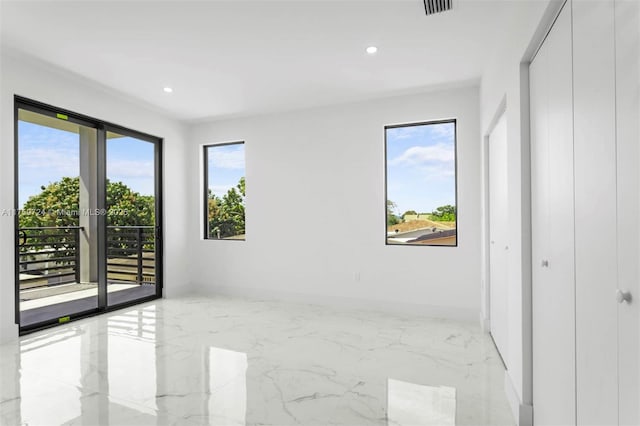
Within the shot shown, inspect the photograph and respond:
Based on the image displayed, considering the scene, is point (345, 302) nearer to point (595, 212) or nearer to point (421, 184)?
point (421, 184)

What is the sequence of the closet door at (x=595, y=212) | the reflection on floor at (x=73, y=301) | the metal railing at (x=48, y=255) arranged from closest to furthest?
the closet door at (x=595, y=212)
the metal railing at (x=48, y=255)
the reflection on floor at (x=73, y=301)

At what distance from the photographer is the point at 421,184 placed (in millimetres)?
4418

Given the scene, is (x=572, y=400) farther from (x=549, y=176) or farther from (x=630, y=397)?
(x=549, y=176)

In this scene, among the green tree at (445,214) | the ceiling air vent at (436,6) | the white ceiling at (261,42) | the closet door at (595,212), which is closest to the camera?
the closet door at (595,212)

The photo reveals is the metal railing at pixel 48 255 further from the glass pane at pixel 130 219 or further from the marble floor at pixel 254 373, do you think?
the marble floor at pixel 254 373

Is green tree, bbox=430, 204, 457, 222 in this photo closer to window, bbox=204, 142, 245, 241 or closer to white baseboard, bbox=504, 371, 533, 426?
white baseboard, bbox=504, 371, 533, 426

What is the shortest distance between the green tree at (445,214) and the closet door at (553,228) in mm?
2364

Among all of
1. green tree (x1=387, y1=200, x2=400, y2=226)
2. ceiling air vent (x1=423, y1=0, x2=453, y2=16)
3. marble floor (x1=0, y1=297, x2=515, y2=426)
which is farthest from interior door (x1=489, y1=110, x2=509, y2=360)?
green tree (x1=387, y1=200, x2=400, y2=226)

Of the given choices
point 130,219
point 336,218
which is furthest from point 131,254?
point 336,218

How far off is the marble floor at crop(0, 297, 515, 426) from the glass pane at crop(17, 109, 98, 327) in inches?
15.7

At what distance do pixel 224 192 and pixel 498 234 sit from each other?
13.1 feet

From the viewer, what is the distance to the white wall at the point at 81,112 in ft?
10.9

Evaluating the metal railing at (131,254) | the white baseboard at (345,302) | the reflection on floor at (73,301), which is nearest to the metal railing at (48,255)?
the reflection on floor at (73,301)

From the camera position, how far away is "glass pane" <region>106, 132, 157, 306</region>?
4547 millimetres
